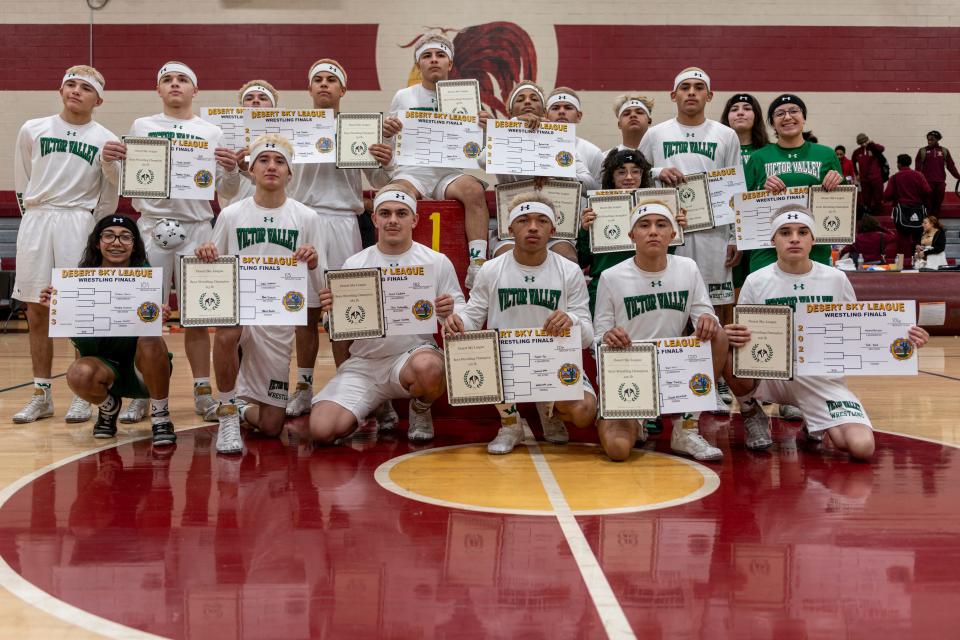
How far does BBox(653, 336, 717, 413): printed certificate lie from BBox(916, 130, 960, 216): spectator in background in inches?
466

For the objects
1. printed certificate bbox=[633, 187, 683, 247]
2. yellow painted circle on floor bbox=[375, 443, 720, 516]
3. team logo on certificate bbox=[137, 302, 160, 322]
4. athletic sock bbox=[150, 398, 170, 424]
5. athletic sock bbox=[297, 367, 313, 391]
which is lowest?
yellow painted circle on floor bbox=[375, 443, 720, 516]

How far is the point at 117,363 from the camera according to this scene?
5.44m

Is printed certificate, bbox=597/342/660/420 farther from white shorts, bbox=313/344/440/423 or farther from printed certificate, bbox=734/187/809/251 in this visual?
printed certificate, bbox=734/187/809/251

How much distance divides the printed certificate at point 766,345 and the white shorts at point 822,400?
0.25 meters

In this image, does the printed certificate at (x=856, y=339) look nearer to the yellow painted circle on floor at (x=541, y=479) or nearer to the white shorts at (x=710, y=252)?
the yellow painted circle on floor at (x=541, y=479)

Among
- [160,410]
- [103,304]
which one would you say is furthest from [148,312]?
[160,410]

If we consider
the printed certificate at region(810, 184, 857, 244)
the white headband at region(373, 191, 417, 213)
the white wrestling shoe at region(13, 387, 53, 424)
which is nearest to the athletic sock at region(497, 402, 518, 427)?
the white headband at region(373, 191, 417, 213)

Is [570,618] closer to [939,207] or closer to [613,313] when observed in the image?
[613,313]

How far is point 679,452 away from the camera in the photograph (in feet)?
16.5

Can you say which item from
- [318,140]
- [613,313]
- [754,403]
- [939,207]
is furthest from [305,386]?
[939,207]

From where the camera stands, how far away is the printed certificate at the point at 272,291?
5.16m

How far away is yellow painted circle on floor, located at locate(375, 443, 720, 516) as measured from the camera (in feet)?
13.1

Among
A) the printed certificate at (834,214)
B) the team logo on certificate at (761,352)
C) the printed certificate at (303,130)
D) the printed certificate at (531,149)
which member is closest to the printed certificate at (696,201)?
the printed certificate at (834,214)

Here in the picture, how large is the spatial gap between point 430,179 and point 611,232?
1.49 meters
